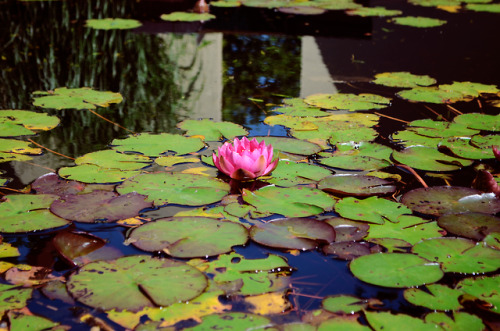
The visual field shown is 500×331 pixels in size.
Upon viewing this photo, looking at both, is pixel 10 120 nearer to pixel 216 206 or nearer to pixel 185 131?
pixel 185 131

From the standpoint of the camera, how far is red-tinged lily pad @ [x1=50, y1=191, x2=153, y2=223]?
160 centimetres

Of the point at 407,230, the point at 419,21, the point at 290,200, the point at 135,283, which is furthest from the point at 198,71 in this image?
the point at 419,21

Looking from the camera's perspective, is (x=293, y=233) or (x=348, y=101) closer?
(x=293, y=233)

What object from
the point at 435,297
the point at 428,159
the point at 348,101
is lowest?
the point at 435,297

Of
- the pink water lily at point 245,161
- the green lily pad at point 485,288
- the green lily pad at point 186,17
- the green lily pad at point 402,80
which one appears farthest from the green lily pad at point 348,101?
the green lily pad at point 186,17

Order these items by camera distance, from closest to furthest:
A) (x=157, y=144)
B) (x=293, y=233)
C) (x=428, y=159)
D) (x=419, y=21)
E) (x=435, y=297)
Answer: (x=435, y=297)
(x=293, y=233)
(x=428, y=159)
(x=157, y=144)
(x=419, y=21)

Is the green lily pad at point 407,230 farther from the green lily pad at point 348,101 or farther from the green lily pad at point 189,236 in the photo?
the green lily pad at point 348,101

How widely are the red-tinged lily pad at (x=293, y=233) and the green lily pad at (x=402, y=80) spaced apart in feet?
5.97

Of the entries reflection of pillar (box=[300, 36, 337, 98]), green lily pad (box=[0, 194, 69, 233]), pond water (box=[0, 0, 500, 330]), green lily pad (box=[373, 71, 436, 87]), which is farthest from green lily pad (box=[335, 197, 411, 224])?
green lily pad (box=[373, 71, 436, 87])

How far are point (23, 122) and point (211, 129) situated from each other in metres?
0.89

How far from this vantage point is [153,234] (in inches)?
59.1

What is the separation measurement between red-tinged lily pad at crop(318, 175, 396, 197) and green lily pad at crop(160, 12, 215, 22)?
140 inches

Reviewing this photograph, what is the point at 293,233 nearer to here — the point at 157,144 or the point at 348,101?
the point at 157,144

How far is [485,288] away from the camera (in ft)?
4.20
